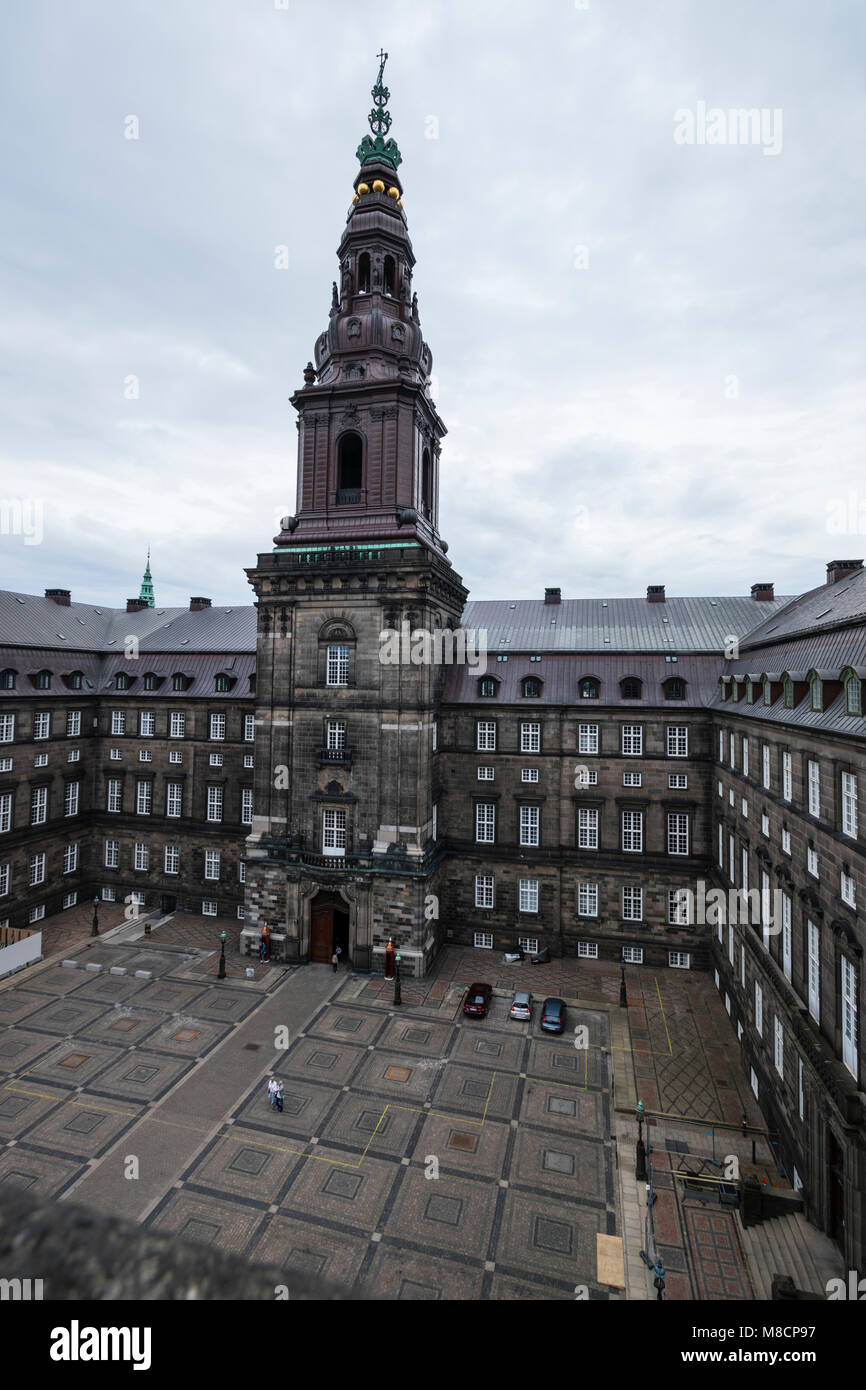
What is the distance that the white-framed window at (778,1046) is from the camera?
26.3 meters

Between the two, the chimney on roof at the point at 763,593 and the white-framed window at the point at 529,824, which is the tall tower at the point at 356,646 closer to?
the white-framed window at the point at 529,824

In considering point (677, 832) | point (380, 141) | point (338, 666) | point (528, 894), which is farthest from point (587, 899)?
point (380, 141)

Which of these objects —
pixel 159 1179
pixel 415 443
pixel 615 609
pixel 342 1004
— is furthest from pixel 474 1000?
pixel 415 443

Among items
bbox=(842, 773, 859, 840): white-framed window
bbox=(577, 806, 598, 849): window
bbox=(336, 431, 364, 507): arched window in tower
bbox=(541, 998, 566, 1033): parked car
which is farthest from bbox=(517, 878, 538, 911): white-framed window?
bbox=(336, 431, 364, 507): arched window in tower

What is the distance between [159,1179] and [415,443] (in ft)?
134

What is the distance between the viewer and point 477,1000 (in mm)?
36438

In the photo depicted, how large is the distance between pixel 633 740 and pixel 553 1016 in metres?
18.8

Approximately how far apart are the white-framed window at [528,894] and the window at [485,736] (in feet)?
30.7

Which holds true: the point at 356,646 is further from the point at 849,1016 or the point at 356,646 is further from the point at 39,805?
the point at 849,1016

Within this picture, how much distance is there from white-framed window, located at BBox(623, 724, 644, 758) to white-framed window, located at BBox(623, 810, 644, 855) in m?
4.00

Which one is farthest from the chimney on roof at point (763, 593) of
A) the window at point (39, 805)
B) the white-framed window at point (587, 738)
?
the window at point (39, 805)

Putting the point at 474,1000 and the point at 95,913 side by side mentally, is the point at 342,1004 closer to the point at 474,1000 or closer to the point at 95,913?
the point at 474,1000

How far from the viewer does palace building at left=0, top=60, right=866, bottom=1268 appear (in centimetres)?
4131

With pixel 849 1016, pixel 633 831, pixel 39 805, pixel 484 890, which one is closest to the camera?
pixel 849 1016
